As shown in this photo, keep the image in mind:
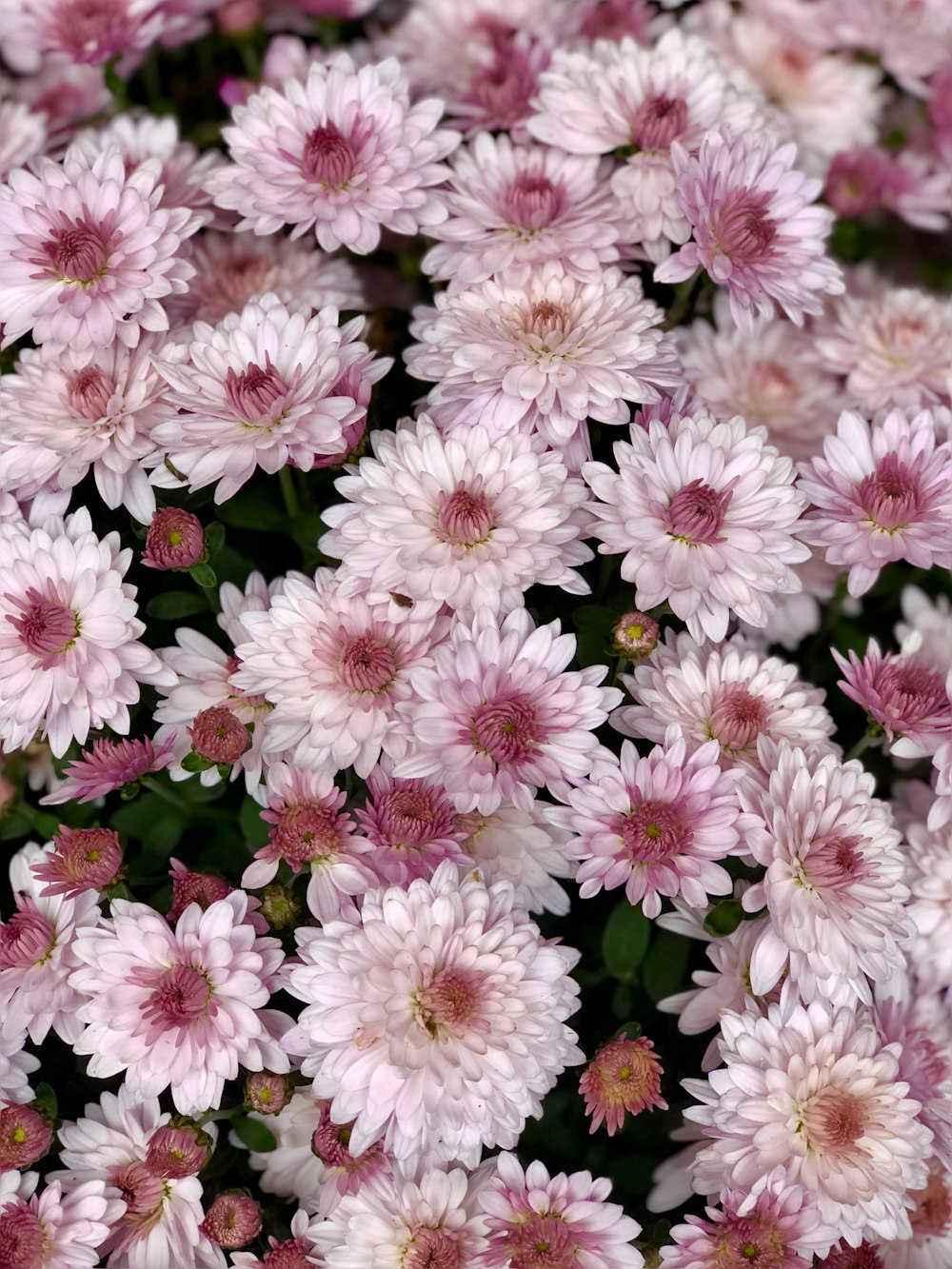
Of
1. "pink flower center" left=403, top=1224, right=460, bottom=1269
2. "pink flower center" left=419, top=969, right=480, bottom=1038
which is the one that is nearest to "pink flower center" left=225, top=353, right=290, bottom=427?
"pink flower center" left=419, top=969, right=480, bottom=1038

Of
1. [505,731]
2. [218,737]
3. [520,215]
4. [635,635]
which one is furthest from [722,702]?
[520,215]

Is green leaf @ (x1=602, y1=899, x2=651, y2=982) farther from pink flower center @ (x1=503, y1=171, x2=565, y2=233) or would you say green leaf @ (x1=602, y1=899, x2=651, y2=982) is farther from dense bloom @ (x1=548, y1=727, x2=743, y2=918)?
pink flower center @ (x1=503, y1=171, x2=565, y2=233)

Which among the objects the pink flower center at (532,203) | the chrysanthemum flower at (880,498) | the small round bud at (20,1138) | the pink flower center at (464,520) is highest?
the pink flower center at (532,203)

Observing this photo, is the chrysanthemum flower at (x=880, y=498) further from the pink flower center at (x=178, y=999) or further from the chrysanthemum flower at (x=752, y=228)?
the pink flower center at (x=178, y=999)

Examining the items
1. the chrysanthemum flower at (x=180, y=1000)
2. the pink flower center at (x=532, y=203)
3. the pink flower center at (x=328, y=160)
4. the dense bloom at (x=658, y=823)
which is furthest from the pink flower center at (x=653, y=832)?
the pink flower center at (x=328, y=160)

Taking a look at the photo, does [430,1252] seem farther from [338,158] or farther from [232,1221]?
[338,158]

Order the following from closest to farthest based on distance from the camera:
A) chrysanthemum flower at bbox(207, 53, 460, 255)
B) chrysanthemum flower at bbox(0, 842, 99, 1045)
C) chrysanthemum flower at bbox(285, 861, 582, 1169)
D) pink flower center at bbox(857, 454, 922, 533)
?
chrysanthemum flower at bbox(285, 861, 582, 1169) → chrysanthemum flower at bbox(0, 842, 99, 1045) → pink flower center at bbox(857, 454, 922, 533) → chrysanthemum flower at bbox(207, 53, 460, 255)
